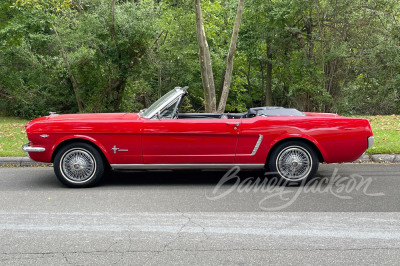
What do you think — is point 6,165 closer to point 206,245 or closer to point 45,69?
point 206,245

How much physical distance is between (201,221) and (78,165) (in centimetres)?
247

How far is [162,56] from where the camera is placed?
2083 centimetres

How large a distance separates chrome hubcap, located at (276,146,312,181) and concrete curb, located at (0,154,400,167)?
97.1 inches

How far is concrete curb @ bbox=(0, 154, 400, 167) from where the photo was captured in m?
8.76

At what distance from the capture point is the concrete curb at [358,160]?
8.76m

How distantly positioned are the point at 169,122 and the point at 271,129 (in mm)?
1499

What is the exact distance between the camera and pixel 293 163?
682cm

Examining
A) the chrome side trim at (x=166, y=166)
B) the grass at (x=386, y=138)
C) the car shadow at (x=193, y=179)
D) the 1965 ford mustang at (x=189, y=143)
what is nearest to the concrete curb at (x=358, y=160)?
the grass at (x=386, y=138)

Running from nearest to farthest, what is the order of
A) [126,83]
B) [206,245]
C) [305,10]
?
1. [206,245]
2. [305,10]
3. [126,83]

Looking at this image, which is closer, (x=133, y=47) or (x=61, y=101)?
(x=133, y=47)

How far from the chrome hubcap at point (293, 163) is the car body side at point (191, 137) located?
0.59ft

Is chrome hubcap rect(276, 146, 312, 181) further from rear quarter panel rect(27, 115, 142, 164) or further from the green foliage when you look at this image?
the green foliage

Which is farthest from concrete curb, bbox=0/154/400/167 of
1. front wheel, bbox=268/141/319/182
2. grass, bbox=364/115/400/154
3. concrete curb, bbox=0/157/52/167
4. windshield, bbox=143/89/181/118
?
windshield, bbox=143/89/181/118

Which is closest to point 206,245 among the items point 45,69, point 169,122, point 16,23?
point 169,122
